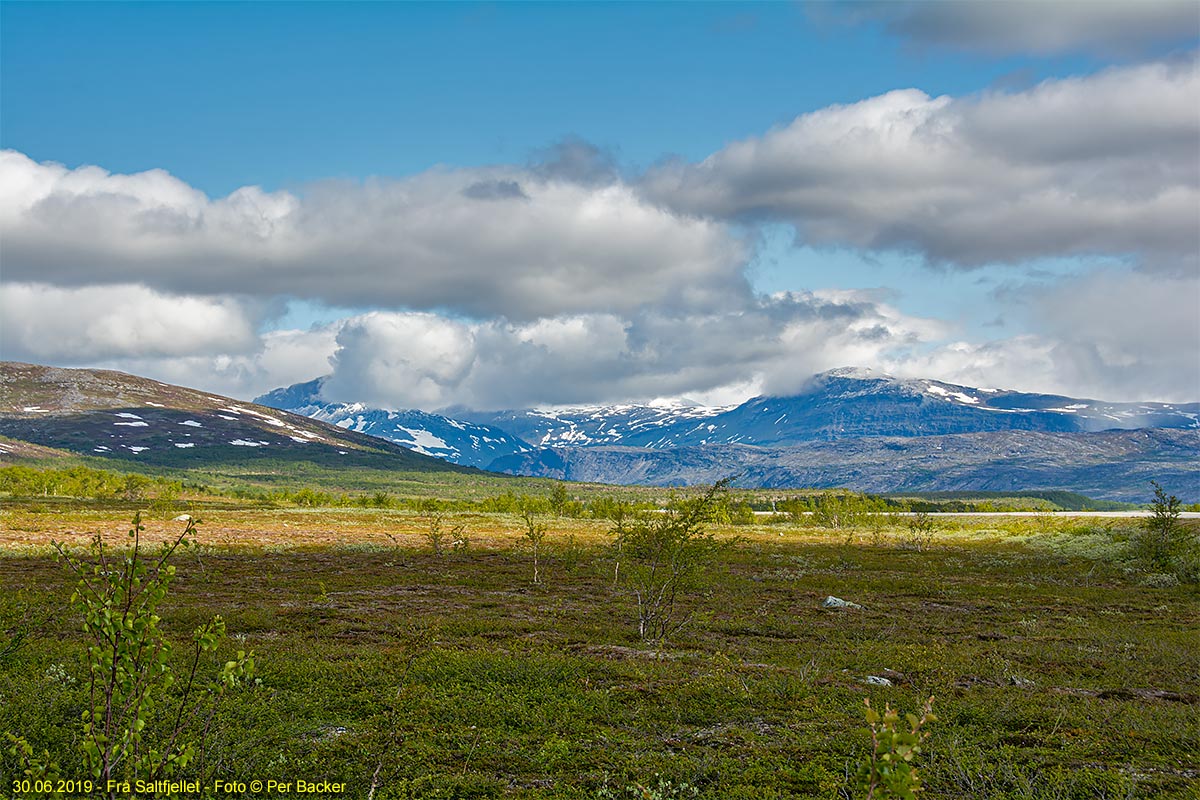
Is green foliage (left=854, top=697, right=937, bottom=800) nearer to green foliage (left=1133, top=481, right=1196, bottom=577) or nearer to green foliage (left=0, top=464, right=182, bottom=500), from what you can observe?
green foliage (left=1133, top=481, right=1196, bottom=577)

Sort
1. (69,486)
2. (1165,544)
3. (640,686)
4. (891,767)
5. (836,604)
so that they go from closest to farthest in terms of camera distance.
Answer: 1. (891,767)
2. (640,686)
3. (836,604)
4. (1165,544)
5. (69,486)

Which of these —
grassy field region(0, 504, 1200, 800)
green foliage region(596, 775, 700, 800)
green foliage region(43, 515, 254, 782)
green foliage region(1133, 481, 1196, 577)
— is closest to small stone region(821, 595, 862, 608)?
grassy field region(0, 504, 1200, 800)

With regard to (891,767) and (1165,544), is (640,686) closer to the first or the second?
(891,767)

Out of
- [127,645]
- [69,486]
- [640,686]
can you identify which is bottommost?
[69,486]

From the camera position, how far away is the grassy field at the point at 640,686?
36.1ft

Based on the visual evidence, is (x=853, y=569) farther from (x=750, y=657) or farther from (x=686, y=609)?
(x=750, y=657)

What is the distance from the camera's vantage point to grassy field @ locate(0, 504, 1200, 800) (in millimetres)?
11016

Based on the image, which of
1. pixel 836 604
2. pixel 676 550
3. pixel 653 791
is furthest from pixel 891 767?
pixel 836 604

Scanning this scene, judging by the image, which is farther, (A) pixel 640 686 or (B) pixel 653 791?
(A) pixel 640 686

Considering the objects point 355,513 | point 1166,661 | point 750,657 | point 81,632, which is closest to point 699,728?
point 750,657

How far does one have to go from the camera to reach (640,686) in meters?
16.0

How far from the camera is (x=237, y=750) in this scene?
11188 mm

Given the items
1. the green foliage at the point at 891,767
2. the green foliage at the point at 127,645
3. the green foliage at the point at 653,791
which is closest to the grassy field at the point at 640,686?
the green foliage at the point at 653,791

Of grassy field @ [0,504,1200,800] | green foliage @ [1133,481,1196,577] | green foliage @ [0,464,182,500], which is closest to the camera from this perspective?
grassy field @ [0,504,1200,800]
